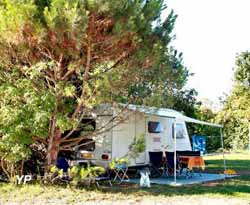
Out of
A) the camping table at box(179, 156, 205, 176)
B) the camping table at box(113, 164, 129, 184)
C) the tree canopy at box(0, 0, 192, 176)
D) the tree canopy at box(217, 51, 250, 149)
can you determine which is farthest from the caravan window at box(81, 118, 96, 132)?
the tree canopy at box(217, 51, 250, 149)

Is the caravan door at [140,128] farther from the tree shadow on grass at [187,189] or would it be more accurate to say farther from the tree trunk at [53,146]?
the tree trunk at [53,146]

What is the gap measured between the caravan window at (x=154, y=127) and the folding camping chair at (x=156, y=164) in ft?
2.78

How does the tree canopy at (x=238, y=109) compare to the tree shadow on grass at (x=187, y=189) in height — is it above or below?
above

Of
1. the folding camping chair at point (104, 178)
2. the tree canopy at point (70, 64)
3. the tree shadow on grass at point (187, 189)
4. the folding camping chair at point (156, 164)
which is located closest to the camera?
the tree canopy at point (70, 64)

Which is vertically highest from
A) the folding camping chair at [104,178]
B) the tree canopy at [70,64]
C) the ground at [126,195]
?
the tree canopy at [70,64]

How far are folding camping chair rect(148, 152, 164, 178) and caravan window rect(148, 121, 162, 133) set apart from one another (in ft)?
2.78

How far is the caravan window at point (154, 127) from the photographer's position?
37.1 ft

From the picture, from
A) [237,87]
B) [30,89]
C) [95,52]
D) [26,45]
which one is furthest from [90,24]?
[237,87]

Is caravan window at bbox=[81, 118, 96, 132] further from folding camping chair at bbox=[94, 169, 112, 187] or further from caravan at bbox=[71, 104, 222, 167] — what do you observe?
folding camping chair at bbox=[94, 169, 112, 187]

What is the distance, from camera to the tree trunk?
27.4 ft

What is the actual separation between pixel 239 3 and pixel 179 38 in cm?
202

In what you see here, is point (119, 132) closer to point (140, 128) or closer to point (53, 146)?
point (140, 128)

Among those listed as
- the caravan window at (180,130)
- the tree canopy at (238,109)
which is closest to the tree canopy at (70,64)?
the caravan window at (180,130)

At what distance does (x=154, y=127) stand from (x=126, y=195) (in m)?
4.35
